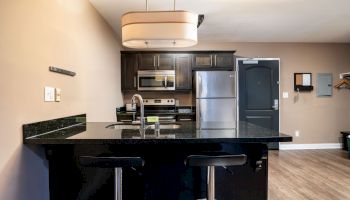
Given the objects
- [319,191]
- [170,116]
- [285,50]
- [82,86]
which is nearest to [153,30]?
[82,86]

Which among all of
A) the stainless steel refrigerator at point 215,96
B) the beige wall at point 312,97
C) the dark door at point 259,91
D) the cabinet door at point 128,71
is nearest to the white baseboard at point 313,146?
the beige wall at point 312,97

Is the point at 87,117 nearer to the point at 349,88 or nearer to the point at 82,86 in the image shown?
the point at 82,86

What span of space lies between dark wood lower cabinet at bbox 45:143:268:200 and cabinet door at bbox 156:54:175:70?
3.54 meters

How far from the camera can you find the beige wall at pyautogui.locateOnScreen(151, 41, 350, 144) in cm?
614

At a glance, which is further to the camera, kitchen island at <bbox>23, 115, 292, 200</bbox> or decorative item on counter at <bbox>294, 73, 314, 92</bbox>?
decorative item on counter at <bbox>294, 73, 314, 92</bbox>

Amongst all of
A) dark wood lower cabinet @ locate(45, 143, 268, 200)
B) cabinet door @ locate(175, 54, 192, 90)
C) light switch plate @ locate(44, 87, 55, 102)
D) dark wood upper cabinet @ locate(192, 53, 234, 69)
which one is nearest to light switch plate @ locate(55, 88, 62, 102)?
light switch plate @ locate(44, 87, 55, 102)

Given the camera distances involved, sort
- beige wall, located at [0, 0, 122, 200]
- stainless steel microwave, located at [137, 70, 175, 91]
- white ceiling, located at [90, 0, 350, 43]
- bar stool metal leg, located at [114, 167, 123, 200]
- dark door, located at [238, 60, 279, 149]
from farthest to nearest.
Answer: dark door, located at [238, 60, 279, 149] → stainless steel microwave, located at [137, 70, 175, 91] → white ceiling, located at [90, 0, 350, 43] → bar stool metal leg, located at [114, 167, 123, 200] → beige wall, located at [0, 0, 122, 200]

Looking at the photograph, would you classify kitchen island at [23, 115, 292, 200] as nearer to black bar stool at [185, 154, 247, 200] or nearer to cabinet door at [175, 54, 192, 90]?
black bar stool at [185, 154, 247, 200]

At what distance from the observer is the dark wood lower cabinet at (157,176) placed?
7.24 feet

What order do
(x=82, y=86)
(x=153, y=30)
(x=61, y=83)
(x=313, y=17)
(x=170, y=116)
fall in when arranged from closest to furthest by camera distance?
(x=153, y=30)
(x=61, y=83)
(x=82, y=86)
(x=313, y=17)
(x=170, y=116)

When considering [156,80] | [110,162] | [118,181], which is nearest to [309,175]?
[156,80]

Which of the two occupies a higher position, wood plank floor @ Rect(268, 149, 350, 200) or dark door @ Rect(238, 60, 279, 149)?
dark door @ Rect(238, 60, 279, 149)

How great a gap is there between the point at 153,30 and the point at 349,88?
226 inches

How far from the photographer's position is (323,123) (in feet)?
20.5
